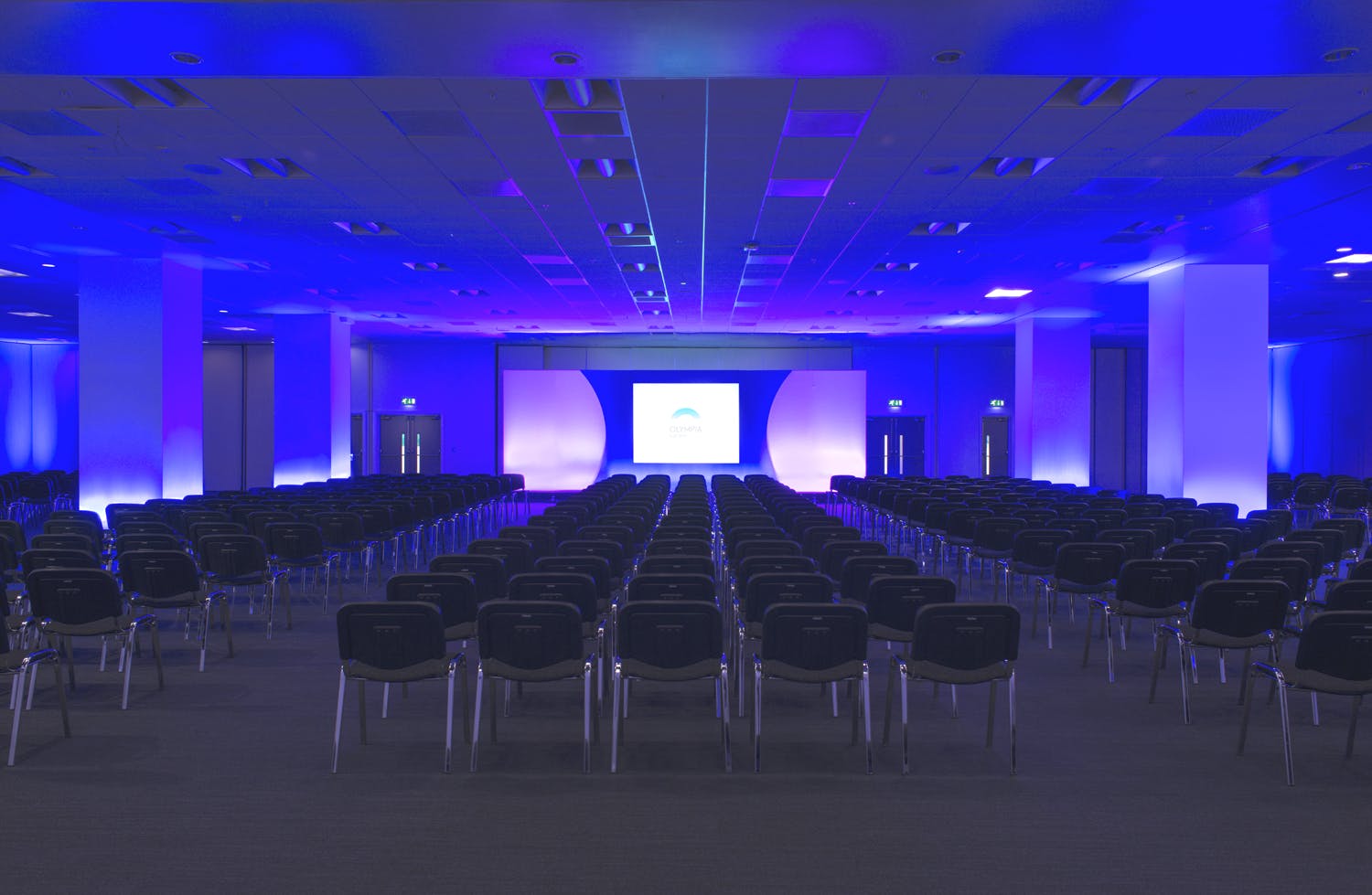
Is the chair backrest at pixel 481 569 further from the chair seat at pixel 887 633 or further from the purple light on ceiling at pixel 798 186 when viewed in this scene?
the purple light on ceiling at pixel 798 186

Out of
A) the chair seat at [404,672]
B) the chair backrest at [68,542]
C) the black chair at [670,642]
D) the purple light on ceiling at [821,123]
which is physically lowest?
the chair seat at [404,672]

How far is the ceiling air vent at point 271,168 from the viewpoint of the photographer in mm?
9203

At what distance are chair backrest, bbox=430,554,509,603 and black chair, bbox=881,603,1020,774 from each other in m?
3.11

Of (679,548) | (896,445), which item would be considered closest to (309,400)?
(679,548)

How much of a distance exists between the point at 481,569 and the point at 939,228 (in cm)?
838

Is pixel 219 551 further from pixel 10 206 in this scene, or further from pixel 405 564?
pixel 10 206

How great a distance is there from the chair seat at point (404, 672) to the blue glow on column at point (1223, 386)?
1272cm

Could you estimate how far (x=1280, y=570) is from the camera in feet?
21.4

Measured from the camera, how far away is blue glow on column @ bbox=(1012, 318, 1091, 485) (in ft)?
69.2

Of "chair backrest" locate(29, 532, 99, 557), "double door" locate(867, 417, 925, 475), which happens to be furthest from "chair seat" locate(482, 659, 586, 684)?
"double door" locate(867, 417, 925, 475)

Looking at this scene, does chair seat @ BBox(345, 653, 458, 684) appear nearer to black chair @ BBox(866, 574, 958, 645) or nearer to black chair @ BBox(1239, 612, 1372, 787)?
black chair @ BBox(866, 574, 958, 645)

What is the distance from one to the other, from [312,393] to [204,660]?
49.3ft

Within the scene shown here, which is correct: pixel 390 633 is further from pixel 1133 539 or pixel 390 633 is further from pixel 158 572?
pixel 1133 539

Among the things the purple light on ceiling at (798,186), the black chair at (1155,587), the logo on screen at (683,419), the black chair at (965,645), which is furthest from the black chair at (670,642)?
the logo on screen at (683,419)
